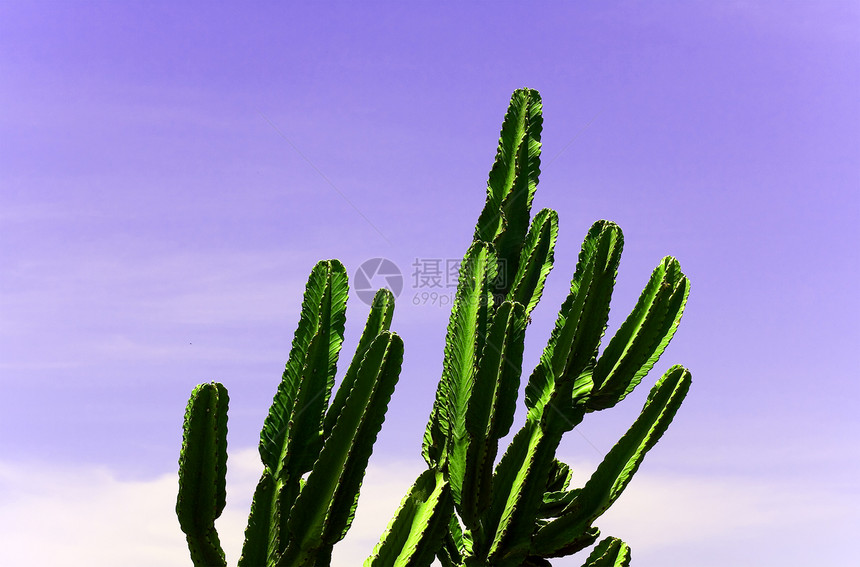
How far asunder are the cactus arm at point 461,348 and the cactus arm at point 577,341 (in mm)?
395

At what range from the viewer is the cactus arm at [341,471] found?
370 cm

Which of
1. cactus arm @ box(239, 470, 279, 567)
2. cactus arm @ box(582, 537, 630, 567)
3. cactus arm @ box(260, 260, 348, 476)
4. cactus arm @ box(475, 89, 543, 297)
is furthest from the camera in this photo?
cactus arm @ box(475, 89, 543, 297)

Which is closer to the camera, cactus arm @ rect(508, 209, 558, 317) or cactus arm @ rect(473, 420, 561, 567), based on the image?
cactus arm @ rect(473, 420, 561, 567)

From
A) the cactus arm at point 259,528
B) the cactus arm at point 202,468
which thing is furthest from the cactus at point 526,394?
the cactus arm at point 202,468

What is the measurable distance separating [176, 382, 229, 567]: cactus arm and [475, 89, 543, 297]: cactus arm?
1793 mm

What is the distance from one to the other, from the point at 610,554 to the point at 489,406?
4.20ft

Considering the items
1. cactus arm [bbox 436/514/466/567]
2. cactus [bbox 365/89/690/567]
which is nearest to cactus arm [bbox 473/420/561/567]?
cactus [bbox 365/89/690/567]

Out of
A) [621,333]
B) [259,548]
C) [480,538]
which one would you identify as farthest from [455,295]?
[259,548]

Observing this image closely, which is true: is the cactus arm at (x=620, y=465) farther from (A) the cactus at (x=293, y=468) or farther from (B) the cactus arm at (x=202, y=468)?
(B) the cactus arm at (x=202, y=468)

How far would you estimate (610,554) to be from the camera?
4.68 metres

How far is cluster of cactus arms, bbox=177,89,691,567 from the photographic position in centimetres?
370

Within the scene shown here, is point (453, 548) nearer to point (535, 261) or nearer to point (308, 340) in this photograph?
point (308, 340)

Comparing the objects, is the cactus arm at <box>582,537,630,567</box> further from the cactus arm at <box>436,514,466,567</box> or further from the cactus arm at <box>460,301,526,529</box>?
the cactus arm at <box>460,301,526,529</box>

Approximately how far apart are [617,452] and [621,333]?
2.09ft
